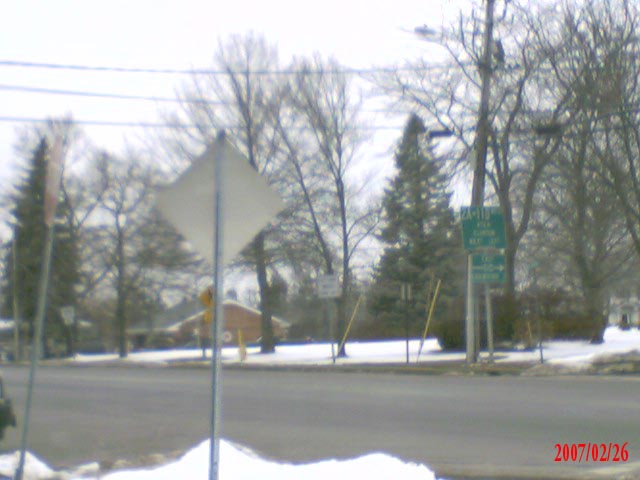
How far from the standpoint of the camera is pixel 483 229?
77.8 ft

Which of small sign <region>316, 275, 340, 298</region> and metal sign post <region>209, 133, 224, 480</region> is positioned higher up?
small sign <region>316, 275, 340, 298</region>

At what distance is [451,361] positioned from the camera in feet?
85.1

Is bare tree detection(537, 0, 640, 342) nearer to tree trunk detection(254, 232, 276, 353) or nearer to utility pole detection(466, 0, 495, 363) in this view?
utility pole detection(466, 0, 495, 363)

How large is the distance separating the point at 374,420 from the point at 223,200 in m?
7.55

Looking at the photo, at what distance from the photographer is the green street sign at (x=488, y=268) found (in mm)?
23734

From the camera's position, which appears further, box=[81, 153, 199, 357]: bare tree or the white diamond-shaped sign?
box=[81, 153, 199, 357]: bare tree

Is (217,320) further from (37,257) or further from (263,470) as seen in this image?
(37,257)

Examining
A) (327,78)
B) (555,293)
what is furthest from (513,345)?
(327,78)

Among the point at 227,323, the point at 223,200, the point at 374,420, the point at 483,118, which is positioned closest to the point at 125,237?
the point at 483,118

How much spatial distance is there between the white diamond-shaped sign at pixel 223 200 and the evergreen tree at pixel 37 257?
4277cm

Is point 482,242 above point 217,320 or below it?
above

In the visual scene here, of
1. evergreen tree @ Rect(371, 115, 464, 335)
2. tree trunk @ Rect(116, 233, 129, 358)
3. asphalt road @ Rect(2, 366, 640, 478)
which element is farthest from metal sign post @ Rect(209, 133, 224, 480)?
evergreen tree @ Rect(371, 115, 464, 335)

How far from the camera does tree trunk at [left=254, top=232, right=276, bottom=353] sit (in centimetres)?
3569

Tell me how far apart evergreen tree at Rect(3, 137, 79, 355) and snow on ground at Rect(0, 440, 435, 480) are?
40.6m
